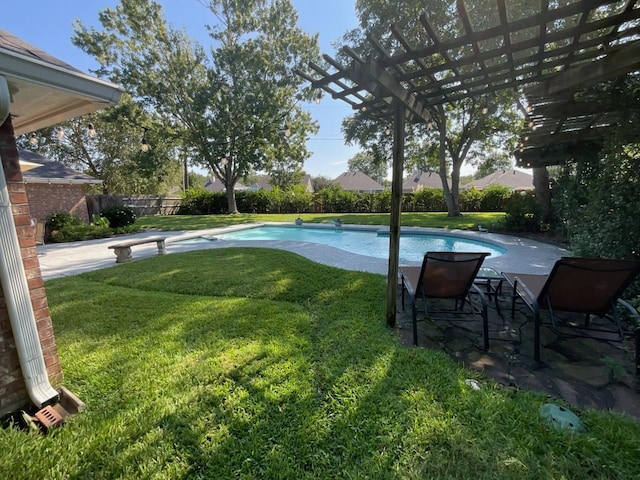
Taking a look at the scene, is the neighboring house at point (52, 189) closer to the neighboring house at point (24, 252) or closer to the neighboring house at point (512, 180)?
the neighboring house at point (24, 252)

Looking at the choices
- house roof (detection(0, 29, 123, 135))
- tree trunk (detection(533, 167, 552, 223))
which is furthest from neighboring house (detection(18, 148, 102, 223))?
tree trunk (detection(533, 167, 552, 223))

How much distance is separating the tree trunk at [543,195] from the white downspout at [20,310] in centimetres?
1233

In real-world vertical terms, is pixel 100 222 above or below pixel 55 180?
below

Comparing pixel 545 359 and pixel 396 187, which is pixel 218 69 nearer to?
pixel 396 187

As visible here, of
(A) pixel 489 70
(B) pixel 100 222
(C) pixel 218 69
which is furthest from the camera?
(C) pixel 218 69

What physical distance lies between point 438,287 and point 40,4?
1445 cm

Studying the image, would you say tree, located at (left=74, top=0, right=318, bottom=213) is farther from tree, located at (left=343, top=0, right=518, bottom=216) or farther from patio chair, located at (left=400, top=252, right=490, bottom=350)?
patio chair, located at (left=400, top=252, right=490, bottom=350)

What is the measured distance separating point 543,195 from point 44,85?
40.7ft

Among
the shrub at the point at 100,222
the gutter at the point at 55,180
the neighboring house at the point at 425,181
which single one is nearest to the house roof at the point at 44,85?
the gutter at the point at 55,180

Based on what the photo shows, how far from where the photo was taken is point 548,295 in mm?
2885

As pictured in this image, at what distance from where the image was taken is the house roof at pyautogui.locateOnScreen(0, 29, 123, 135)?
1645mm

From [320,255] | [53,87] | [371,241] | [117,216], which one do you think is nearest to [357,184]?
[371,241]

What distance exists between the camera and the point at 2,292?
1860 mm

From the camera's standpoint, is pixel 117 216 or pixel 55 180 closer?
pixel 55 180
